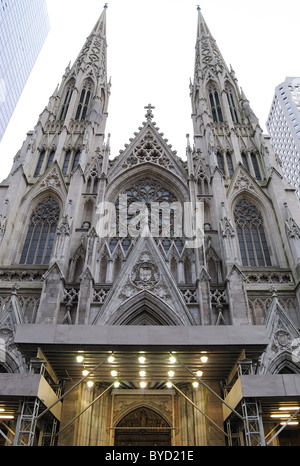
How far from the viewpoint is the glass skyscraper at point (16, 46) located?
1786 inches

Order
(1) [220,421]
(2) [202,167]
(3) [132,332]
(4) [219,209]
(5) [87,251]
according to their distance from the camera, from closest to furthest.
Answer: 1. (3) [132,332]
2. (1) [220,421]
3. (5) [87,251]
4. (4) [219,209]
5. (2) [202,167]

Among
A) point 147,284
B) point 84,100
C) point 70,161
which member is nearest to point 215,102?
point 84,100

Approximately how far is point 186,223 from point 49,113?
50.0 feet

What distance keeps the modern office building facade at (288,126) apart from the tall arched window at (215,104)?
36751 mm

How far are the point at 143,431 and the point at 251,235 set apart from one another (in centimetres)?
1227

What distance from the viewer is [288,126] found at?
70.6 metres

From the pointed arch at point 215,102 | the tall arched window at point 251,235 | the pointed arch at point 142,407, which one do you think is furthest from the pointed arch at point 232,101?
the pointed arch at point 142,407

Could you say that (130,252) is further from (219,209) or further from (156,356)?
(156,356)

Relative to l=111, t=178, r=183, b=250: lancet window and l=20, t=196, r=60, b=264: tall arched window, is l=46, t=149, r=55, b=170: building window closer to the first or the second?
l=20, t=196, r=60, b=264: tall arched window

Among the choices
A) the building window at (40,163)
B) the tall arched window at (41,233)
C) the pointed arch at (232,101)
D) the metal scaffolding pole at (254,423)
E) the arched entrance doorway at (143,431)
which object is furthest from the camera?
the pointed arch at (232,101)

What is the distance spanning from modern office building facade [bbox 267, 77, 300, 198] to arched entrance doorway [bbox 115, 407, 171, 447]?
54.6m

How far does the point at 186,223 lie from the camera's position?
22328 millimetres

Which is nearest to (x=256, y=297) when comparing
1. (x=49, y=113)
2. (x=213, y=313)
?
(x=213, y=313)

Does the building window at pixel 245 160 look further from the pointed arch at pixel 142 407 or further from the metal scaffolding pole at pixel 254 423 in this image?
the metal scaffolding pole at pixel 254 423
